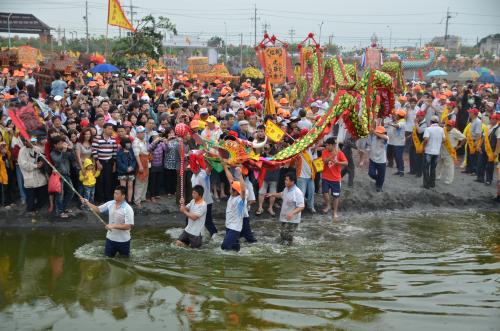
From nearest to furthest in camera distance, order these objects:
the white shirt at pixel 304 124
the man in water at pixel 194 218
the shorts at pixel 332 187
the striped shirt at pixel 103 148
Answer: the man in water at pixel 194 218
the striped shirt at pixel 103 148
the shorts at pixel 332 187
the white shirt at pixel 304 124

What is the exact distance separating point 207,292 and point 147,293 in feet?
2.55

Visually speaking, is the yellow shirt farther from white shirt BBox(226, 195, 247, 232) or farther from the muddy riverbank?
white shirt BBox(226, 195, 247, 232)

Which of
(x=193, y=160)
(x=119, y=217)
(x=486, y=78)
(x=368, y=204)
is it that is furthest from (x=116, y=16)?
(x=486, y=78)

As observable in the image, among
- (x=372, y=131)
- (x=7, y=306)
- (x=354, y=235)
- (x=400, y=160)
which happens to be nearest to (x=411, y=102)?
(x=400, y=160)

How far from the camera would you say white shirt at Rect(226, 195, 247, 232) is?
379 inches

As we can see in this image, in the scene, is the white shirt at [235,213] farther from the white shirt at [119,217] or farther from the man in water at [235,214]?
the white shirt at [119,217]

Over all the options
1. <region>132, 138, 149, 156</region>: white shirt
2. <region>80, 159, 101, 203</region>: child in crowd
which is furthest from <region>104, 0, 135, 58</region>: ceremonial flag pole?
<region>80, 159, 101, 203</region>: child in crowd

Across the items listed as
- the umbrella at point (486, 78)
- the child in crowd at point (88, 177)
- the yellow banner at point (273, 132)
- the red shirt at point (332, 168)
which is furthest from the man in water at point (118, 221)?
the umbrella at point (486, 78)

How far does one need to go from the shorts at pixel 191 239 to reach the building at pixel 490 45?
55259mm

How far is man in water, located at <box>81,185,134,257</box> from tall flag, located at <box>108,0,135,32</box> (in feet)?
37.4

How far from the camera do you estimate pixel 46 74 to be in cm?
1952

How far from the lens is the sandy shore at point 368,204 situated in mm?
11336

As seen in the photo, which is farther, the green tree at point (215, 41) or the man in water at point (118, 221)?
the green tree at point (215, 41)

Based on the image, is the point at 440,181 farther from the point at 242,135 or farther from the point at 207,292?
the point at 207,292
